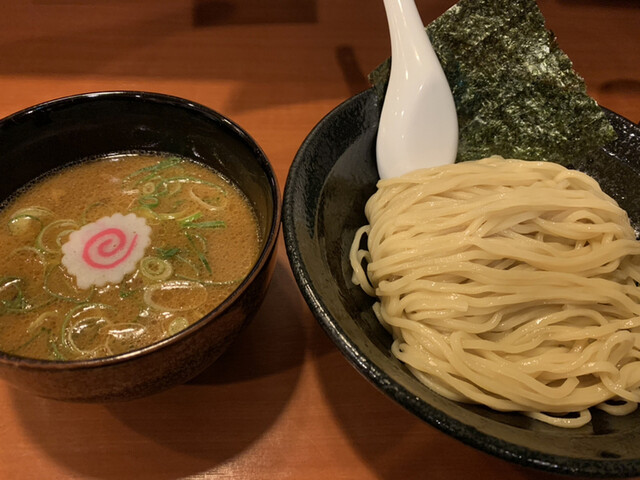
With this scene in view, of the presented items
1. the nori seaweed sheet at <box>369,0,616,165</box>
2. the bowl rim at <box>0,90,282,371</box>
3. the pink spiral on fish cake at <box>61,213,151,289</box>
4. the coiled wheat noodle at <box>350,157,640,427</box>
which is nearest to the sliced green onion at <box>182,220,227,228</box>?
the pink spiral on fish cake at <box>61,213,151,289</box>

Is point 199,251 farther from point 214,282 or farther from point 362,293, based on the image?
point 362,293

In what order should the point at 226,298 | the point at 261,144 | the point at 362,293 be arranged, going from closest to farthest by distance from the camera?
the point at 226,298
the point at 362,293
the point at 261,144

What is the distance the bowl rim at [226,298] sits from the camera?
0.84 m

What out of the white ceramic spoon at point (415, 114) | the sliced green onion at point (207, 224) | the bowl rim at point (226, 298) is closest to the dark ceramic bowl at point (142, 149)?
the bowl rim at point (226, 298)

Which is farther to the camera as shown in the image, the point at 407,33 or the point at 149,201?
the point at 407,33

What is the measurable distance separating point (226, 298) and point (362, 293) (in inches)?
17.4

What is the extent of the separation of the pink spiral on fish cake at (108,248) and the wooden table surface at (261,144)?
0.34 m

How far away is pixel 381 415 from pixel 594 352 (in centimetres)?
51

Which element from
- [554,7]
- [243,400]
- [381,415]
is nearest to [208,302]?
[243,400]

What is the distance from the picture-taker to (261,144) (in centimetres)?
190

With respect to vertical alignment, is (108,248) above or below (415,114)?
below

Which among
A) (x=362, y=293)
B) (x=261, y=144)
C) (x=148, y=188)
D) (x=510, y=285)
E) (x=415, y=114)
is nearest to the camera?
(x=510, y=285)

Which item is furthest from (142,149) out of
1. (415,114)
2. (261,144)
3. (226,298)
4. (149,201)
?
(415,114)

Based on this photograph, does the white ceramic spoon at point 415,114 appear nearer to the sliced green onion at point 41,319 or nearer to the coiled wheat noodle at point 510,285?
the coiled wheat noodle at point 510,285
